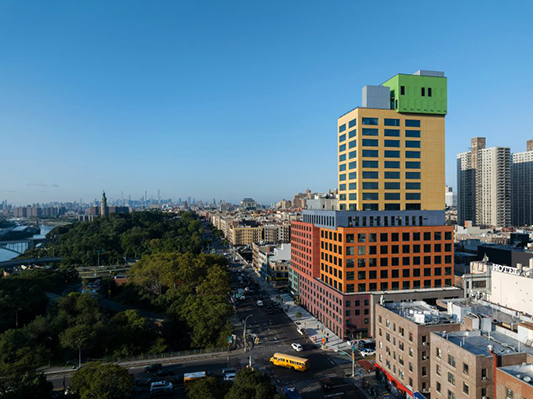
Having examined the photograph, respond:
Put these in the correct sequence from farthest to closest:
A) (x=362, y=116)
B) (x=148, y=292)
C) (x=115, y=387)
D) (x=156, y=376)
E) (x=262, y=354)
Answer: (x=148, y=292), (x=362, y=116), (x=262, y=354), (x=156, y=376), (x=115, y=387)

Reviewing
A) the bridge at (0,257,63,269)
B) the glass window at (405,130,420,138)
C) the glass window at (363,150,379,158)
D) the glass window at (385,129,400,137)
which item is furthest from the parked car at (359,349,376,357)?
the bridge at (0,257,63,269)

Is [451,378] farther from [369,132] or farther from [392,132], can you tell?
[392,132]

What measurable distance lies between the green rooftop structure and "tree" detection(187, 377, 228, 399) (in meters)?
59.7

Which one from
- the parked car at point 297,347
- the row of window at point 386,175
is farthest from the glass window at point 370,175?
the parked car at point 297,347

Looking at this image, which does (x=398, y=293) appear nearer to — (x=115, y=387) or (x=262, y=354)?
(x=262, y=354)

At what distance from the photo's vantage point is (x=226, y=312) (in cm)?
6788

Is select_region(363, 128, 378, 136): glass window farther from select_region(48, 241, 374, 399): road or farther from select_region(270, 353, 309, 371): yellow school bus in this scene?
select_region(270, 353, 309, 371): yellow school bus

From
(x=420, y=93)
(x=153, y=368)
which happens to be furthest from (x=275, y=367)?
(x=420, y=93)

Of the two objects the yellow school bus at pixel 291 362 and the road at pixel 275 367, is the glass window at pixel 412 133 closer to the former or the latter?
the road at pixel 275 367

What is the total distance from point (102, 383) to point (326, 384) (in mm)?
28261

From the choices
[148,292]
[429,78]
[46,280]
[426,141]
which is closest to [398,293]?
[426,141]

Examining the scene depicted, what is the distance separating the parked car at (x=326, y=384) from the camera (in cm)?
4998

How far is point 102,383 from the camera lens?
132 ft

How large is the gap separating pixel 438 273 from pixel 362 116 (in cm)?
3403
